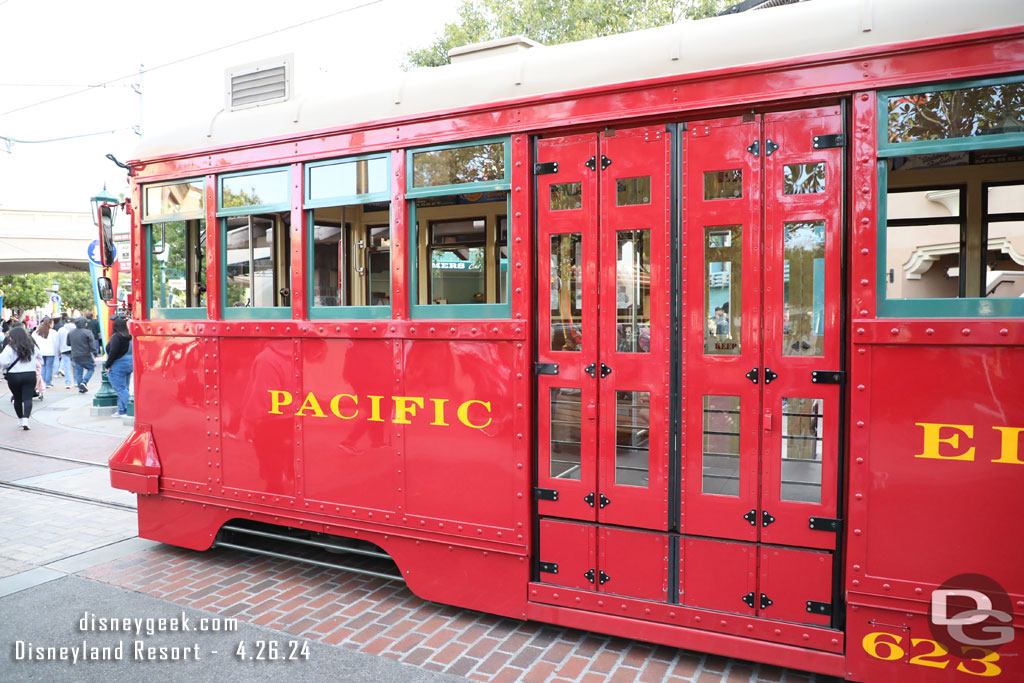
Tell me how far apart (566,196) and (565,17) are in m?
14.5

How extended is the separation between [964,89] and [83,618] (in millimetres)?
5315

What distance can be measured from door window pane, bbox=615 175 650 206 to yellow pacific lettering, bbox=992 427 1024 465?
1.82m

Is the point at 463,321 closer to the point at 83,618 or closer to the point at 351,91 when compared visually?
the point at 351,91

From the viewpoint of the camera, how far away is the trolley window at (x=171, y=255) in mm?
4895

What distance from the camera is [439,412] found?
3.81 meters

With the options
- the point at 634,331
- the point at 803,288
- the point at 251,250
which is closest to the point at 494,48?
the point at 634,331

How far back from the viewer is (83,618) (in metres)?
3.92

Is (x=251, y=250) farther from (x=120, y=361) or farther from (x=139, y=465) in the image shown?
(x=120, y=361)

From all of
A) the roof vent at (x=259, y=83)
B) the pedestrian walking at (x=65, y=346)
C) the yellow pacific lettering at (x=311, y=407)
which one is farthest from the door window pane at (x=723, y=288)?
the pedestrian walking at (x=65, y=346)

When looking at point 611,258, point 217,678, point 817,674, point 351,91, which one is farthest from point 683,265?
point 217,678

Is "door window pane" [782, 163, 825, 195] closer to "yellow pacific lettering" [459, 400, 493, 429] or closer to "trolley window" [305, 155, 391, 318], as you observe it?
"yellow pacific lettering" [459, 400, 493, 429]

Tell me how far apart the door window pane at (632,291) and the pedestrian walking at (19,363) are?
10010 mm

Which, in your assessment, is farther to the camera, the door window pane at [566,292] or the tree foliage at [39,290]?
the tree foliage at [39,290]

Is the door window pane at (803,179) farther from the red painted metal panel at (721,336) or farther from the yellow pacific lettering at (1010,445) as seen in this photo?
the yellow pacific lettering at (1010,445)
